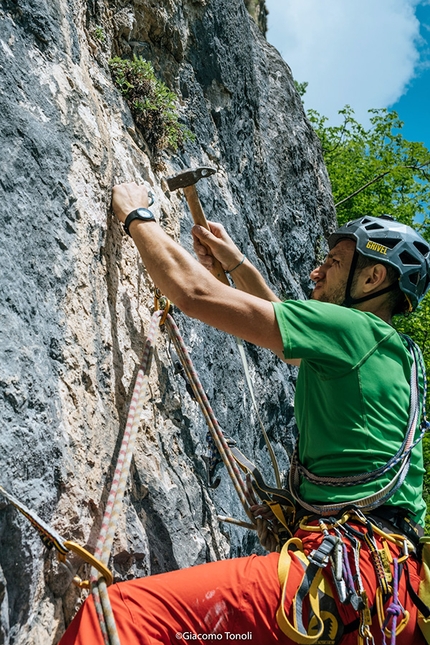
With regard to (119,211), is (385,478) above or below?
below

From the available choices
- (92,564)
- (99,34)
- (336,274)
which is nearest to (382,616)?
(92,564)

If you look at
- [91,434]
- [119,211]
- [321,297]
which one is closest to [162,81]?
[119,211]

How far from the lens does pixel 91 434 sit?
2.76m

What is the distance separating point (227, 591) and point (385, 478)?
754 millimetres

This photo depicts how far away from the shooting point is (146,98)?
4.07 metres

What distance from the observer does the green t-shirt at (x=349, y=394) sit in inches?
96.3

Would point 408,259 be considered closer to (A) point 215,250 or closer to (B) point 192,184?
(A) point 215,250

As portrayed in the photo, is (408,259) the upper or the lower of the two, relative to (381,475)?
upper

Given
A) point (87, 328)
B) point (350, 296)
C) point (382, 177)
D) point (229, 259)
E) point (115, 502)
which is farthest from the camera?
point (382, 177)

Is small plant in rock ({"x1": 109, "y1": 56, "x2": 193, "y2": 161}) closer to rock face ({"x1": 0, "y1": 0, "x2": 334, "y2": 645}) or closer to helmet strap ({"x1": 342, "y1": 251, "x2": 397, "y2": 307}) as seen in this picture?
rock face ({"x1": 0, "y1": 0, "x2": 334, "y2": 645})

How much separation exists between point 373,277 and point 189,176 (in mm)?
1239

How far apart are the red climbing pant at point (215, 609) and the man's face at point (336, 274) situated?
1.31 m

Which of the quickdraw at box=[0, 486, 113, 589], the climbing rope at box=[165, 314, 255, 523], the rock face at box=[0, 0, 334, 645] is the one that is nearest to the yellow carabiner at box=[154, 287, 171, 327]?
the climbing rope at box=[165, 314, 255, 523]

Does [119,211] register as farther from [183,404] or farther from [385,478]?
[385,478]
